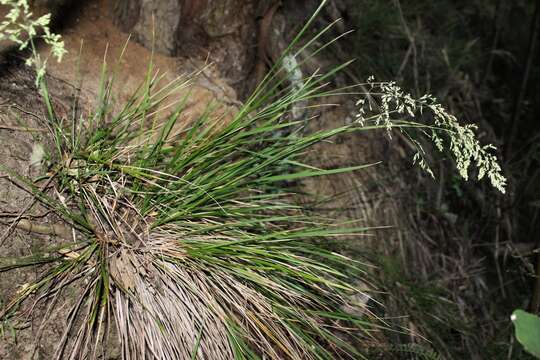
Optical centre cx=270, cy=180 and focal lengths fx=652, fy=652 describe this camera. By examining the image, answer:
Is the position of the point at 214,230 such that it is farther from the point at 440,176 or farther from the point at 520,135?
the point at 520,135

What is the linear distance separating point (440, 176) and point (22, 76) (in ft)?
7.31

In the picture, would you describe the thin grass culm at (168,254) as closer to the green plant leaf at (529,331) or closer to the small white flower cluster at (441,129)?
the small white flower cluster at (441,129)

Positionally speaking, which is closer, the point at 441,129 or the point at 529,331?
the point at 529,331

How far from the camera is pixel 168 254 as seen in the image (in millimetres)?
1877

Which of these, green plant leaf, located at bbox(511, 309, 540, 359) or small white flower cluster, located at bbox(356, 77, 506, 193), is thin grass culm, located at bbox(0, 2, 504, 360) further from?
green plant leaf, located at bbox(511, 309, 540, 359)

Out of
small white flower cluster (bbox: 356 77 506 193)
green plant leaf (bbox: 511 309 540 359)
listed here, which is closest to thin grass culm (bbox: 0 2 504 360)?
small white flower cluster (bbox: 356 77 506 193)

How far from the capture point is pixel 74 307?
5.91 ft

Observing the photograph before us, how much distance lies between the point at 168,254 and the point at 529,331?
3.53ft

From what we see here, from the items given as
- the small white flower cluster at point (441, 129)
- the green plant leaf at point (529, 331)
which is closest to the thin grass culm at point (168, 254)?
the small white flower cluster at point (441, 129)

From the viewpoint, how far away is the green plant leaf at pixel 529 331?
107cm

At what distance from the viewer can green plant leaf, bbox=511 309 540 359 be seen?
1071 mm

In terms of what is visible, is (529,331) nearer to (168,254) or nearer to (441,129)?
(441,129)

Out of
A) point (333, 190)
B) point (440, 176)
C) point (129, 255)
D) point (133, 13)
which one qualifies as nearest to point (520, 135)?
point (440, 176)

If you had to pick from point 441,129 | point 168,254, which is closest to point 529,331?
point 441,129
